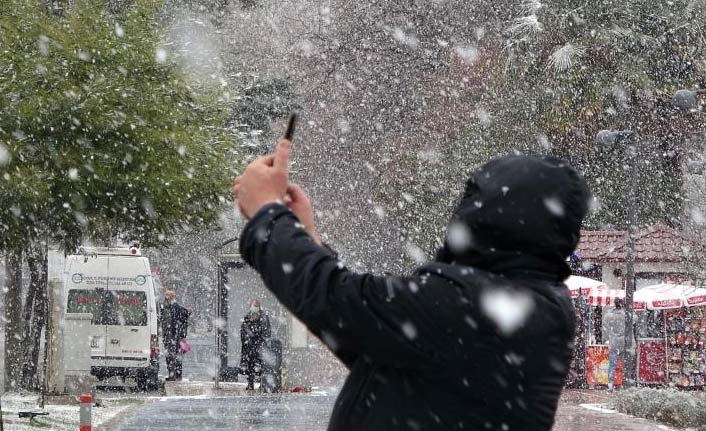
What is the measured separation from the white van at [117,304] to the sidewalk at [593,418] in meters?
8.07

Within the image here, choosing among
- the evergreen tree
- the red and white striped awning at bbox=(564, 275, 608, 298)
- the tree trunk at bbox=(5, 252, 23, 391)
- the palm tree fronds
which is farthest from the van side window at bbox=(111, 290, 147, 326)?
the evergreen tree

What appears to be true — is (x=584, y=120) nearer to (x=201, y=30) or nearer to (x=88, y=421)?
(x=201, y=30)

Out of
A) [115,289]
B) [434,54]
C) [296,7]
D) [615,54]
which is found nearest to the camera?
[115,289]

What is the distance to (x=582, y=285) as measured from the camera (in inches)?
1105

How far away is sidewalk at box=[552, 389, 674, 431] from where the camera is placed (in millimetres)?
18984

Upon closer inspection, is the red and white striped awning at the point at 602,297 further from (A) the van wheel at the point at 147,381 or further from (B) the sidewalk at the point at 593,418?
(A) the van wheel at the point at 147,381

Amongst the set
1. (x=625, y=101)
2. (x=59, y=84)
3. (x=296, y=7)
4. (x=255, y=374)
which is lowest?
(x=255, y=374)

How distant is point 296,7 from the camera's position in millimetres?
41500

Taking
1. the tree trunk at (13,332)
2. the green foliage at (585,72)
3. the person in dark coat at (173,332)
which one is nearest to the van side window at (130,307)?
the tree trunk at (13,332)

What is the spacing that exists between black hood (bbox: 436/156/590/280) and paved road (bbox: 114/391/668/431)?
49.6ft

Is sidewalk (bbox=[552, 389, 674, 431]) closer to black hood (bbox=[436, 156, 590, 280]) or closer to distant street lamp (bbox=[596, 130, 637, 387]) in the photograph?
distant street lamp (bbox=[596, 130, 637, 387])

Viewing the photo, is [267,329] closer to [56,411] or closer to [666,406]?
[56,411]

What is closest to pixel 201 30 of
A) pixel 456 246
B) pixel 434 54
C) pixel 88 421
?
pixel 434 54

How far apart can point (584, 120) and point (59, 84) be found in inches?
758
